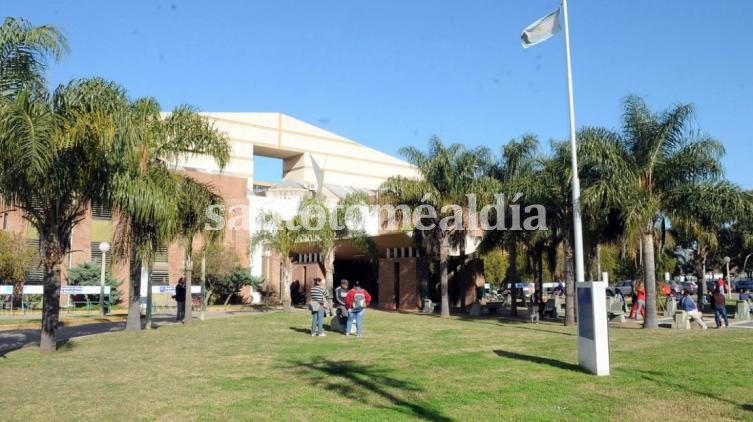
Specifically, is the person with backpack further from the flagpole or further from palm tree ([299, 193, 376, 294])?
palm tree ([299, 193, 376, 294])

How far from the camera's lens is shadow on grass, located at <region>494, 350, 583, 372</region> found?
11844 mm

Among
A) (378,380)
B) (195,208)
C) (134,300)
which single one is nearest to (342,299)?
(195,208)

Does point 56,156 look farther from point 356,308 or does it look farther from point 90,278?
point 90,278

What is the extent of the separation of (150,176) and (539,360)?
408 inches

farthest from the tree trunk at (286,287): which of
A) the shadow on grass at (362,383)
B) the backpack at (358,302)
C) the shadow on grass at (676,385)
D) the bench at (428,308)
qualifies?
the shadow on grass at (676,385)

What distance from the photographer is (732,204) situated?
65.8 ft

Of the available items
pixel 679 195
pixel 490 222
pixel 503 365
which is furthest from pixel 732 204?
pixel 503 365

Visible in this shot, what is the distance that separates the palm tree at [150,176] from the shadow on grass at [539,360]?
27.8 feet

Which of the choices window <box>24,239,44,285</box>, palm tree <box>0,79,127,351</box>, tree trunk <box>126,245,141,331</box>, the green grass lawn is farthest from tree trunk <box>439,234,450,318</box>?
window <box>24,239,44,285</box>

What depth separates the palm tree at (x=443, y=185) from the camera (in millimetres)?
28359

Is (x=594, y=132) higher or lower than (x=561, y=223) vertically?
higher

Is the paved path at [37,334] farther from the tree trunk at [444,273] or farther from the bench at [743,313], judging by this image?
the bench at [743,313]

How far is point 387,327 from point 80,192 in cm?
1089

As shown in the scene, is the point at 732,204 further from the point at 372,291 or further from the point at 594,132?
the point at 372,291
